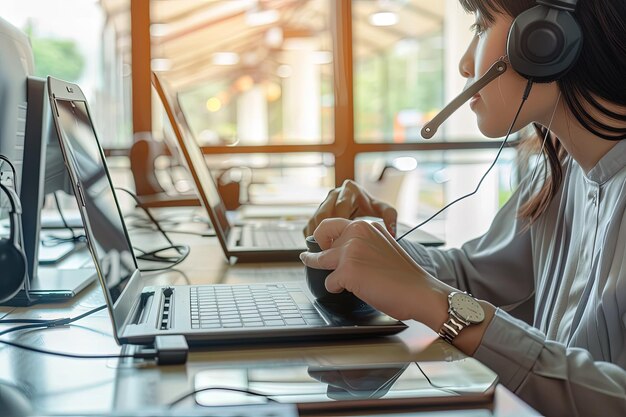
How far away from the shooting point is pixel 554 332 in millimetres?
987

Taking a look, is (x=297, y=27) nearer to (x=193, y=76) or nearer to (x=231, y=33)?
(x=231, y=33)

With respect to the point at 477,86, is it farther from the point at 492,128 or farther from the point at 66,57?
the point at 66,57

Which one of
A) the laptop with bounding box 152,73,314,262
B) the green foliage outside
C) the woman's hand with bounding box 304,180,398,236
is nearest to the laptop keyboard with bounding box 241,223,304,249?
the laptop with bounding box 152,73,314,262

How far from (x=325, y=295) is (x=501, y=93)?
40 cm

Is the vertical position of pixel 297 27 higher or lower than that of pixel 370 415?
higher

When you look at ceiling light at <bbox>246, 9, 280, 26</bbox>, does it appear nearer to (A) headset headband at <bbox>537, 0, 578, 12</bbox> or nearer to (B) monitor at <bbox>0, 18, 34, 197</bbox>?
(B) monitor at <bbox>0, 18, 34, 197</bbox>

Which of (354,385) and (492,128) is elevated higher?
(492,128)

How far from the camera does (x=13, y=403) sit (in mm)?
536

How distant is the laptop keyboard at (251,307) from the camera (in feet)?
2.38

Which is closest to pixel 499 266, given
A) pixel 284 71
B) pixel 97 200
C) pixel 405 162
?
pixel 97 200

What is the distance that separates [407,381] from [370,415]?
0.24ft

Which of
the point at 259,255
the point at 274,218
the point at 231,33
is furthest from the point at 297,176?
the point at 259,255

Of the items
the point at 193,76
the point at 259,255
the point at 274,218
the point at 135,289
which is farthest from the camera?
the point at 193,76

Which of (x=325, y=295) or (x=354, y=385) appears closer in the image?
(x=354, y=385)
